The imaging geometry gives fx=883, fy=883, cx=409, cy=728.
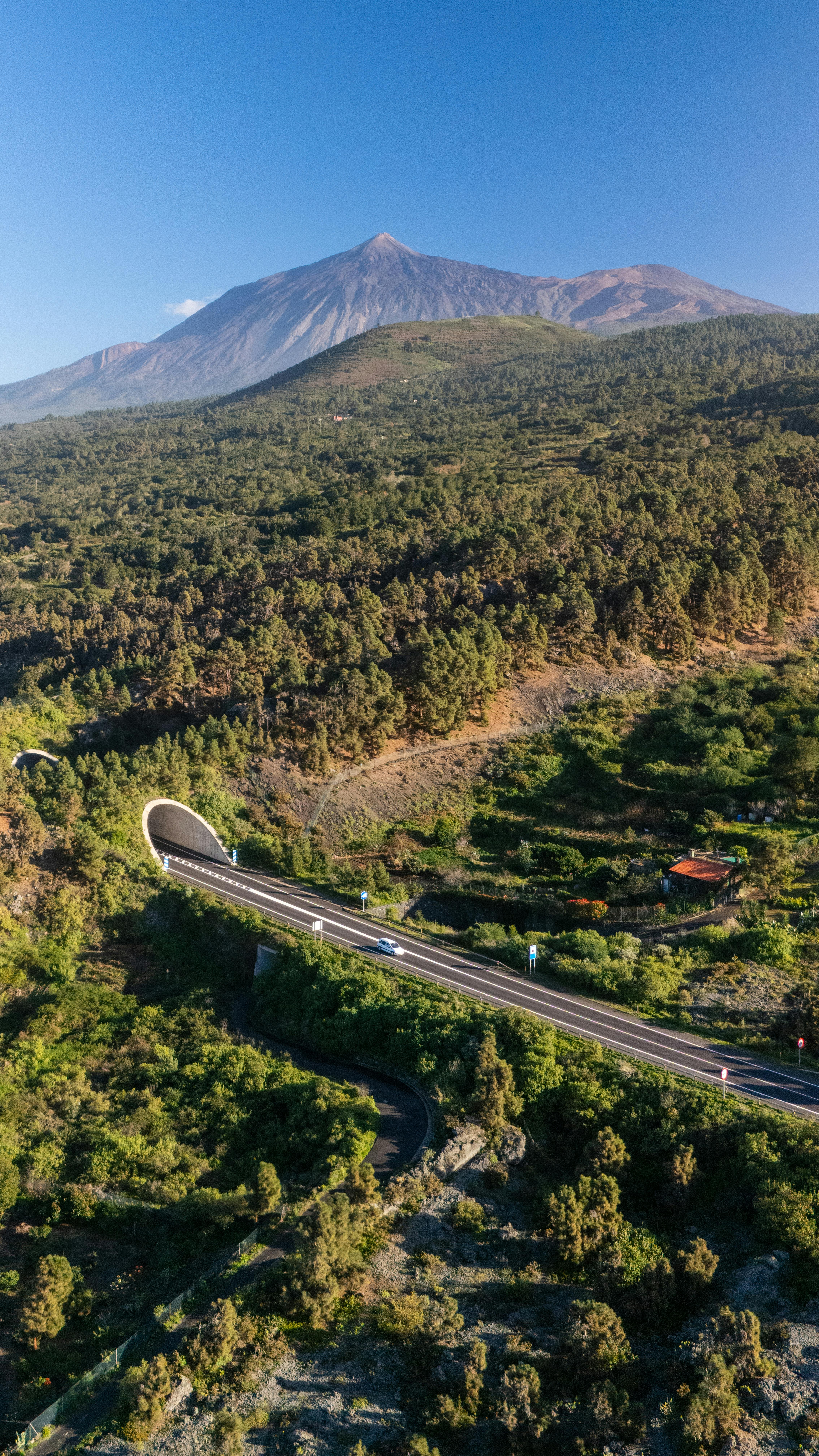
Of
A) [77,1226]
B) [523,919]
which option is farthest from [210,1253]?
[523,919]

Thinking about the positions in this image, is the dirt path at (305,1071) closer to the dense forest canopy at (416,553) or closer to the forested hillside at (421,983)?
the forested hillside at (421,983)

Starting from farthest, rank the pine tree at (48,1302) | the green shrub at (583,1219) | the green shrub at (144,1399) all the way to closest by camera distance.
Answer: the green shrub at (583,1219)
the pine tree at (48,1302)
the green shrub at (144,1399)

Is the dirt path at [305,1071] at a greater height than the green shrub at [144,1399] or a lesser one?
lesser

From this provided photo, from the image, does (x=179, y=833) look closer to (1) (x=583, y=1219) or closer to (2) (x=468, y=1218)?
(2) (x=468, y=1218)

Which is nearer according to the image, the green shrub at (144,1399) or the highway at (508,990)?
the green shrub at (144,1399)

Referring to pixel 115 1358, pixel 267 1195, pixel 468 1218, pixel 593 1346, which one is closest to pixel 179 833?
pixel 267 1195

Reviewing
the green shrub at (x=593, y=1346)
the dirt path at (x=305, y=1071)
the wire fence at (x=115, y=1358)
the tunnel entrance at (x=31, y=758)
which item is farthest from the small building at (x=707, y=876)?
the tunnel entrance at (x=31, y=758)
